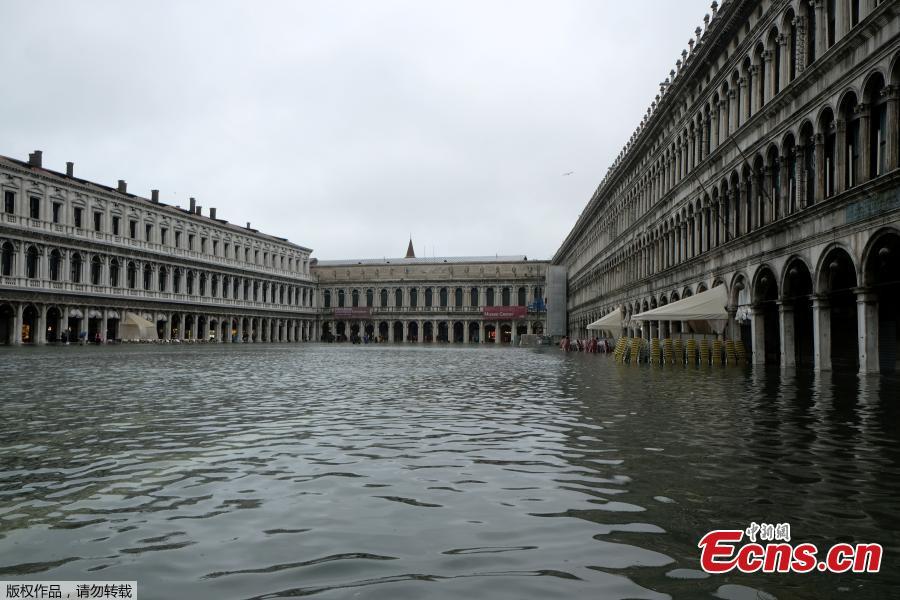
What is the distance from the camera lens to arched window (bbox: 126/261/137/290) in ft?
244

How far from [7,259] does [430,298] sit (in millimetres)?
70320

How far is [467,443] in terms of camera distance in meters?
8.68

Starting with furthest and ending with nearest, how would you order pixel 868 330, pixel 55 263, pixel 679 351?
pixel 55 263, pixel 679 351, pixel 868 330

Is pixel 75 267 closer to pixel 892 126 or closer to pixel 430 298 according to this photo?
pixel 430 298

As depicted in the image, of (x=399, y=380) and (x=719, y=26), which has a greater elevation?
Result: (x=719, y=26)

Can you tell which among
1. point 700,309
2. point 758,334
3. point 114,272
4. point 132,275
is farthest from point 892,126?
point 132,275

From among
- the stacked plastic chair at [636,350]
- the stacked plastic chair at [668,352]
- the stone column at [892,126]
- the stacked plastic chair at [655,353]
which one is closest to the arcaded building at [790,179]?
the stone column at [892,126]

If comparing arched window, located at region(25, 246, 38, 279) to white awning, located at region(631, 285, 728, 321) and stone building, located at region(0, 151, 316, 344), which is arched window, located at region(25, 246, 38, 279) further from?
white awning, located at region(631, 285, 728, 321)

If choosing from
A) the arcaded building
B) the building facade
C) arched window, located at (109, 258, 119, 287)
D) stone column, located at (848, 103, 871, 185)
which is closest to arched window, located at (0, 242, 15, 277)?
arched window, located at (109, 258, 119, 287)

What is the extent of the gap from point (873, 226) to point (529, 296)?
Answer: 3968 inches

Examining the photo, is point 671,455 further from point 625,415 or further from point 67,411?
point 67,411

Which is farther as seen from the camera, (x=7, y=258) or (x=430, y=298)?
(x=430, y=298)

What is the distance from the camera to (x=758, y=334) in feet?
87.5

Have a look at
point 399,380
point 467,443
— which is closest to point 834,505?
point 467,443
